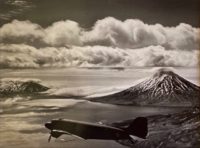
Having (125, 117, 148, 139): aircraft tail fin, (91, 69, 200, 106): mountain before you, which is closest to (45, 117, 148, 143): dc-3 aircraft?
(125, 117, 148, 139): aircraft tail fin

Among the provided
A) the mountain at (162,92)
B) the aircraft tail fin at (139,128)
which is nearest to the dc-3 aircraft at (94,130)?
the aircraft tail fin at (139,128)

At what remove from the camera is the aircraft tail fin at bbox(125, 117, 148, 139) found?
64.4 inches

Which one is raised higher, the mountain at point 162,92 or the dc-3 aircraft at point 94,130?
the mountain at point 162,92

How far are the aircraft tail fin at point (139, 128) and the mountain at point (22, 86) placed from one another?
376 millimetres

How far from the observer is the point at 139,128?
65.2 inches

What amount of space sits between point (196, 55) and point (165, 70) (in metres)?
0.15

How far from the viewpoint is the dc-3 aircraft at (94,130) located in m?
1.61

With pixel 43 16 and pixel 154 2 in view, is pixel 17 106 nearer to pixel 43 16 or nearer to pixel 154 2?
pixel 43 16

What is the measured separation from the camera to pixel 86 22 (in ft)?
5.57

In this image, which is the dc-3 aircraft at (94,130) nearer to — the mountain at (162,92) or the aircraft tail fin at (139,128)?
the aircraft tail fin at (139,128)

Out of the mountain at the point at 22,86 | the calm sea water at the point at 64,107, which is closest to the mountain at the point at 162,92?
the calm sea water at the point at 64,107

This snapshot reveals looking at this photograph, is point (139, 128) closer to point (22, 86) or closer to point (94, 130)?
point (94, 130)

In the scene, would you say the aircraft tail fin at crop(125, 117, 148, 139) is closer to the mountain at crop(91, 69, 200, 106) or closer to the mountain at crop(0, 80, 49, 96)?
the mountain at crop(91, 69, 200, 106)

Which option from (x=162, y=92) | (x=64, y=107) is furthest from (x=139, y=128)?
(x=64, y=107)
